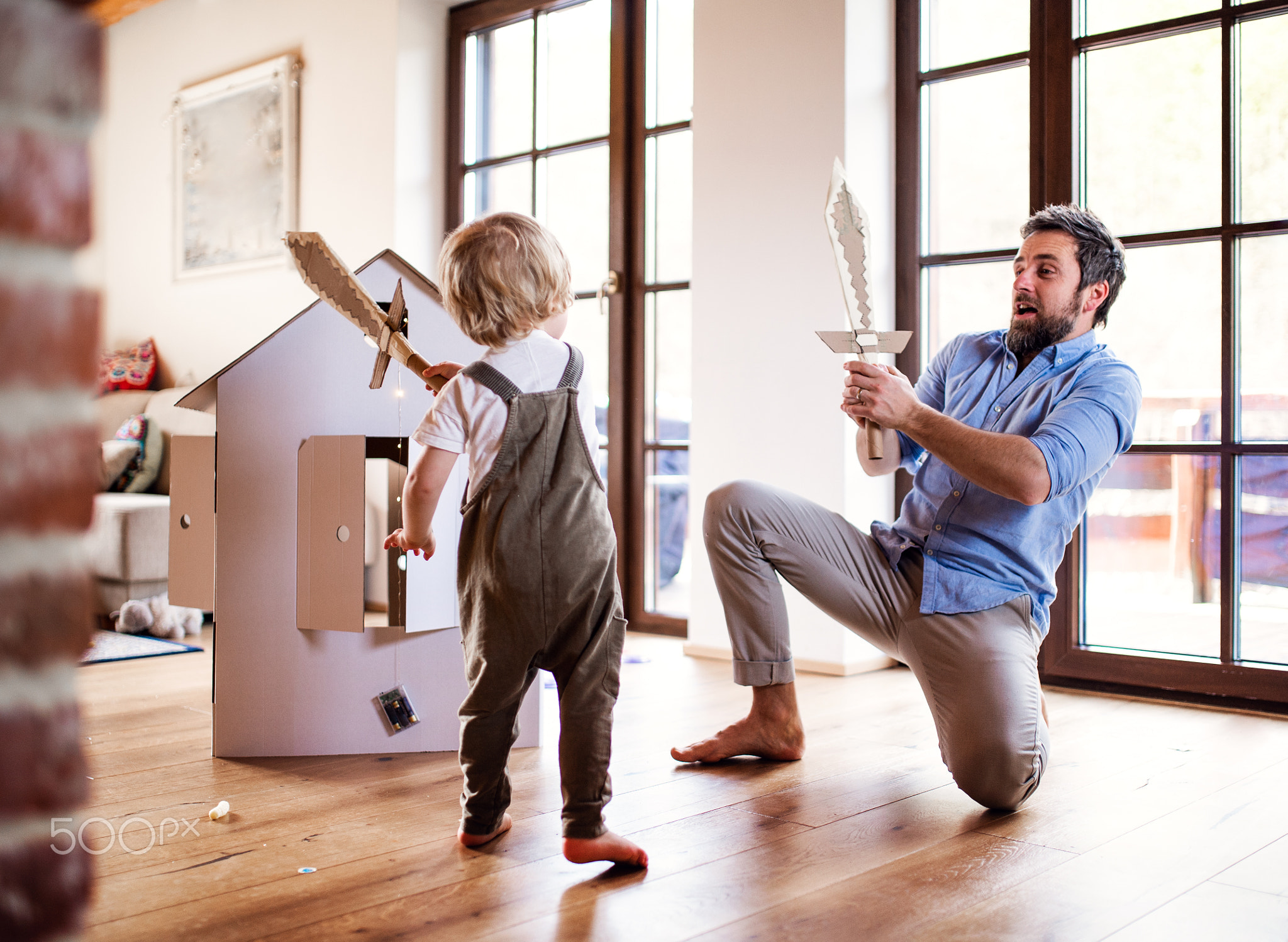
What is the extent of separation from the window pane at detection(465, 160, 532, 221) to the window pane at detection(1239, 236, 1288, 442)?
234 cm

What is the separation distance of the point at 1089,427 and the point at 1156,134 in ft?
4.00

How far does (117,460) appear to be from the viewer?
4.02m

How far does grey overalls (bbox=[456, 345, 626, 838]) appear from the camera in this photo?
1.40 m

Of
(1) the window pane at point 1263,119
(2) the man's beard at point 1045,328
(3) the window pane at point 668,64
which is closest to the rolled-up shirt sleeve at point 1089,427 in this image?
(2) the man's beard at point 1045,328

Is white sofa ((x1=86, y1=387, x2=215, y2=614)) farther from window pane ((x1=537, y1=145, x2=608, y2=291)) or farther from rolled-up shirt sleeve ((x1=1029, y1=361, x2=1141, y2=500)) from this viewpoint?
rolled-up shirt sleeve ((x1=1029, y1=361, x2=1141, y2=500))

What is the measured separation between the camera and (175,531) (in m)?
2.05

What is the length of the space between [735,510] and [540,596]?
0.60 m

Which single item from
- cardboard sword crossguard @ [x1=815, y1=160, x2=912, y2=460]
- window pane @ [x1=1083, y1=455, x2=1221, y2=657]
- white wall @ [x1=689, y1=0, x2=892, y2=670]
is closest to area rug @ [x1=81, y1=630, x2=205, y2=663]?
white wall @ [x1=689, y1=0, x2=892, y2=670]

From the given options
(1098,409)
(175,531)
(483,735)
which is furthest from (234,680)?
(1098,409)

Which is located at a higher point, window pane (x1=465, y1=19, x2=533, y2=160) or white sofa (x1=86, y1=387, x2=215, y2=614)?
window pane (x1=465, y1=19, x2=533, y2=160)

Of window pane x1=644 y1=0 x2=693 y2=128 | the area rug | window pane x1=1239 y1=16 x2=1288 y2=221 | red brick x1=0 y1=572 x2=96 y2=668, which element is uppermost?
window pane x1=644 y1=0 x2=693 y2=128

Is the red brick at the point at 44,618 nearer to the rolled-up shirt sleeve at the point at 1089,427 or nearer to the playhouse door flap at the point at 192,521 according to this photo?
the rolled-up shirt sleeve at the point at 1089,427

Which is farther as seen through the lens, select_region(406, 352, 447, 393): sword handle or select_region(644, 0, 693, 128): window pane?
select_region(644, 0, 693, 128): window pane

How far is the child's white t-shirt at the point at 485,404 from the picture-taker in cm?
139
